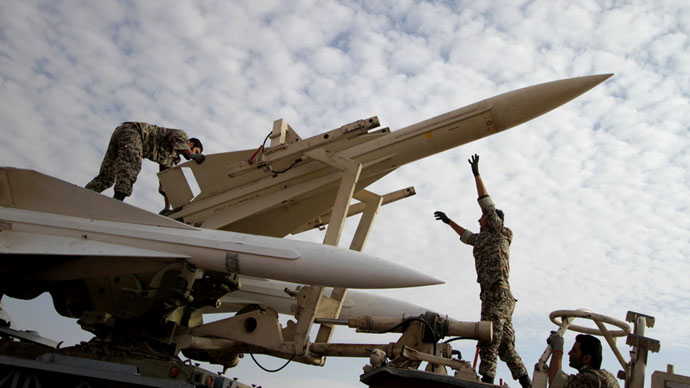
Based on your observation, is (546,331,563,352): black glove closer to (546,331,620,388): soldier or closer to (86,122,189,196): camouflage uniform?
(546,331,620,388): soldier

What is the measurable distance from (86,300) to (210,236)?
5.89 feet

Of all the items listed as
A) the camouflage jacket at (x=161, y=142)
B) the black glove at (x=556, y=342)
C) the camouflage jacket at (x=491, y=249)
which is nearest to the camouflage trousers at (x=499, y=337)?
the camouflage jacket at (x=491, y=249)

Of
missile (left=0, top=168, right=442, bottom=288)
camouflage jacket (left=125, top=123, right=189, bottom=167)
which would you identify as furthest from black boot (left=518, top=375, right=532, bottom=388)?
camouflage jacket (left=125, top=123, right=189, bottom=167)

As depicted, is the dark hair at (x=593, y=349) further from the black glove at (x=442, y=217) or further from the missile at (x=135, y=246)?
the black glove at (x=442, y=217)

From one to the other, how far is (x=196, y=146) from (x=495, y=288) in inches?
174

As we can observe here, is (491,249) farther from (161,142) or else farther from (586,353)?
(161,142)

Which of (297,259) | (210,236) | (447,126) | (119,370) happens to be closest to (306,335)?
(297,259)

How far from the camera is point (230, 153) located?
6961 mm

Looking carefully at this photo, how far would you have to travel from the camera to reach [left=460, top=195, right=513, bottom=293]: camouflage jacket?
18.2 feet

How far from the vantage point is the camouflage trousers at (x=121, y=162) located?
7.06 metres

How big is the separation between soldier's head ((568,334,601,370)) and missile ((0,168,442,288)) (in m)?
1.49

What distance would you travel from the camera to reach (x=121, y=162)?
7.09m

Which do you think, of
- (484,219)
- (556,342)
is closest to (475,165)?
(484,219)

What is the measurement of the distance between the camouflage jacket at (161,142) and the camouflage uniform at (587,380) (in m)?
5.39
